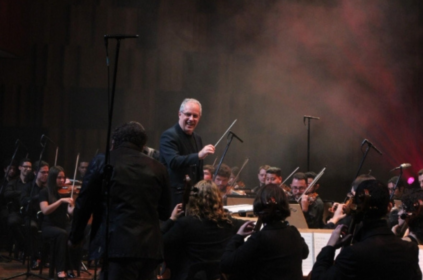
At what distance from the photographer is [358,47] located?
861 centimetres

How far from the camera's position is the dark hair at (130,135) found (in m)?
2.89

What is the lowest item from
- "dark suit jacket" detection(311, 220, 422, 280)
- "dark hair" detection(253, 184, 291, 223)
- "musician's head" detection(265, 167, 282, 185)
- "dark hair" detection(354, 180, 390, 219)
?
"musician's head" detection(265, 167, 282, 185)

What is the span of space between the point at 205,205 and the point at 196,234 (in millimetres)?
162

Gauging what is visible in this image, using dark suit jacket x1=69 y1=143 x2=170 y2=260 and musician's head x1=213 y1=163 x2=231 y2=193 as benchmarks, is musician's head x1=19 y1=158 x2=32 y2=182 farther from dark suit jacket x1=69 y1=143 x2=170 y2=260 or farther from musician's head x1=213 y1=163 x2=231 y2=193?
dark suit jacket x1=69 y1=143 x2=170 y2=260

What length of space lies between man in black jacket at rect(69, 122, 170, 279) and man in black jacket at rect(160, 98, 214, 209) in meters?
0.77

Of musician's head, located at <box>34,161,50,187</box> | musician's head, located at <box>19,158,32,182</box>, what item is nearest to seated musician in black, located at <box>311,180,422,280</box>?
musician's head, located at <box>34,161,50,187</box>

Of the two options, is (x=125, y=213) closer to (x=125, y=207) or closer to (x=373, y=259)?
(x=125, y=207)

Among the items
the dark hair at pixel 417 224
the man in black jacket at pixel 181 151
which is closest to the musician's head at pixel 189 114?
the man in black jacket at pixel 181 151

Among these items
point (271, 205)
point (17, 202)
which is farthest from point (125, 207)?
point (17, 202)

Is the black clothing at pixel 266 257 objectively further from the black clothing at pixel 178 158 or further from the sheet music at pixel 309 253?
the black clothing at pixel 178 158

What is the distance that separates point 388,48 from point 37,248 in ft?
18.3

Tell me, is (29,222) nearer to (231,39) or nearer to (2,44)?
(2,44)

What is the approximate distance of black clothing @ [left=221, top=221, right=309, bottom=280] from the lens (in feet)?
8.41

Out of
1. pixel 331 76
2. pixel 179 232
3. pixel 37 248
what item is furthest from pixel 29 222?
pixel 331 76
